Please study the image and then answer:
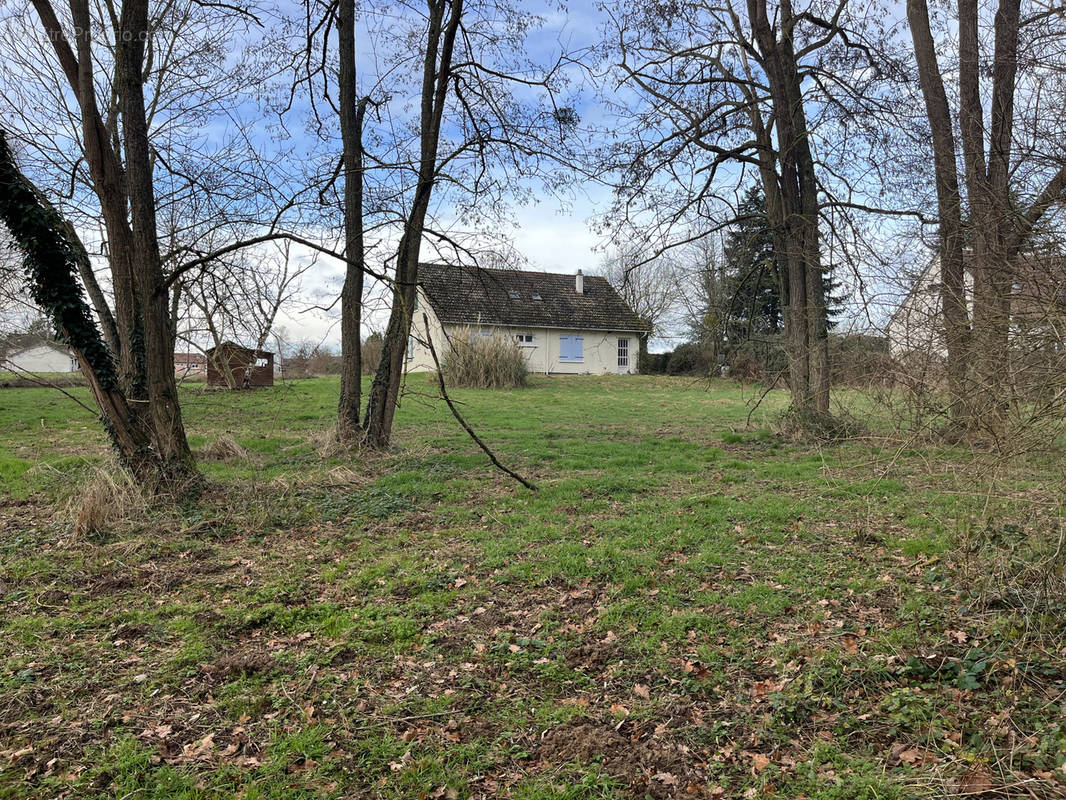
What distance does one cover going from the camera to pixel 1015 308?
4090 millimetres

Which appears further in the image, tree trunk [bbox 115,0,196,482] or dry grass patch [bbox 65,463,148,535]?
tree trunk [bbox 115,0,196,482]

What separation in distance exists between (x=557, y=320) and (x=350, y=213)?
863 inches

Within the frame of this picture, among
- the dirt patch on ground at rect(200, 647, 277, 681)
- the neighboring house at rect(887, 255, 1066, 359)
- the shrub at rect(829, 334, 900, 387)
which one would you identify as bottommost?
the dirt patch on ground at rect(200, 647, 277, 681)

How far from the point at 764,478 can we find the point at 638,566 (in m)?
3.88

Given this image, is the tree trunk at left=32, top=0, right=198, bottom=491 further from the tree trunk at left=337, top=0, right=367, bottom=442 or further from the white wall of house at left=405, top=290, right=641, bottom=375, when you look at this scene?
the white wall of house at left=405, top=290, right=641, bottom=375

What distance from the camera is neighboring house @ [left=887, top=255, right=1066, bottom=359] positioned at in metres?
3.74

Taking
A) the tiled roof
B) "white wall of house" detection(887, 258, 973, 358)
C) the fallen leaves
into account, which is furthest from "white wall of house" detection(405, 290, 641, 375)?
the fallen leaves

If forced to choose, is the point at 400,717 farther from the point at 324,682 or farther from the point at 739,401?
the point at 739,401

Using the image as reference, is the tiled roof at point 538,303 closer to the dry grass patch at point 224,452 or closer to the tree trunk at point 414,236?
the tree trunk at point 414,236

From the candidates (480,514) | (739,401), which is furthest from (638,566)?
(739,401)

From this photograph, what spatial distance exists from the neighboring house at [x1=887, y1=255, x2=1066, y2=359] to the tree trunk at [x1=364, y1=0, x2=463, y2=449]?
6944 millimetres

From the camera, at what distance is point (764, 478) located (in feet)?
28.5

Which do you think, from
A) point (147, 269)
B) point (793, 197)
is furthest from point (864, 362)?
point (147, 269)

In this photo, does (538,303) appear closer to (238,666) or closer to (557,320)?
(557,320)
